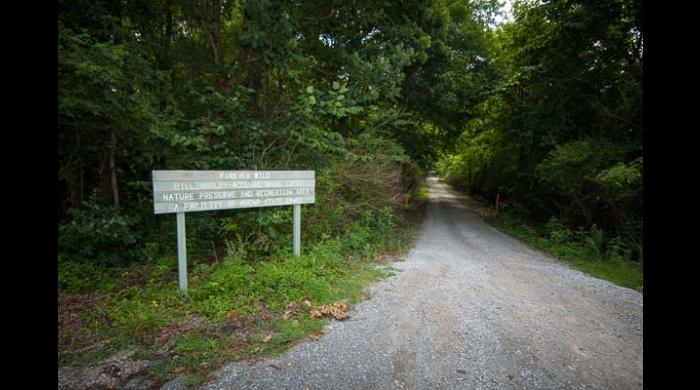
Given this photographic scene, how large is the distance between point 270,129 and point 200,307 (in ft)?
10.4

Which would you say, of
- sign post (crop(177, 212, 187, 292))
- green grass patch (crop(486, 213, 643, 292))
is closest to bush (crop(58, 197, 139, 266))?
sign post (crop(177, 212, 187, 292))

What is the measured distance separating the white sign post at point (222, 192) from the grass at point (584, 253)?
5.68 meters

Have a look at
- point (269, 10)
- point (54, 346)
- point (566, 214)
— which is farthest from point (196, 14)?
point (566, 214)

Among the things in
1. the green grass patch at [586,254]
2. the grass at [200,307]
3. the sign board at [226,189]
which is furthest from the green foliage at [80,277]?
the green grass patch at [586,254]

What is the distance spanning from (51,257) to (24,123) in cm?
64

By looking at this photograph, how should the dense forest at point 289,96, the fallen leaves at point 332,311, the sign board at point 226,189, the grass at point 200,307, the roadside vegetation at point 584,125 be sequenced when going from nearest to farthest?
the grass at point 200,307, the fallen leaves at point 332,311, the sign board at point 226,189, the dense forest at point 289,96, the roadside vegetation at point 584,125

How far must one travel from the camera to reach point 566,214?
9.81 meters

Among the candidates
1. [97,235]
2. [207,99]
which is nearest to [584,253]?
[207,99]

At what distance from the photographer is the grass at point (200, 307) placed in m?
2.68

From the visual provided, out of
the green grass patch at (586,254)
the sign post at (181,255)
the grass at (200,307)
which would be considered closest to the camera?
the grass at (200,307)

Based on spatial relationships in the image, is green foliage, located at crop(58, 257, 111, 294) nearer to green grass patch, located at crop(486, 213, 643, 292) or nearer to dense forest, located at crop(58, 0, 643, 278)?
dense forest, located at crop(58, 0, 643, 278)

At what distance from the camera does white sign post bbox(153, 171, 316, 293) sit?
3631mm

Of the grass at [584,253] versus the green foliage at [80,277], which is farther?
the grass at [584,253]

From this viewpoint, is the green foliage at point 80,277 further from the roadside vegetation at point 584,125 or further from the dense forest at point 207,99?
the roadside vegetation at point 584,125
